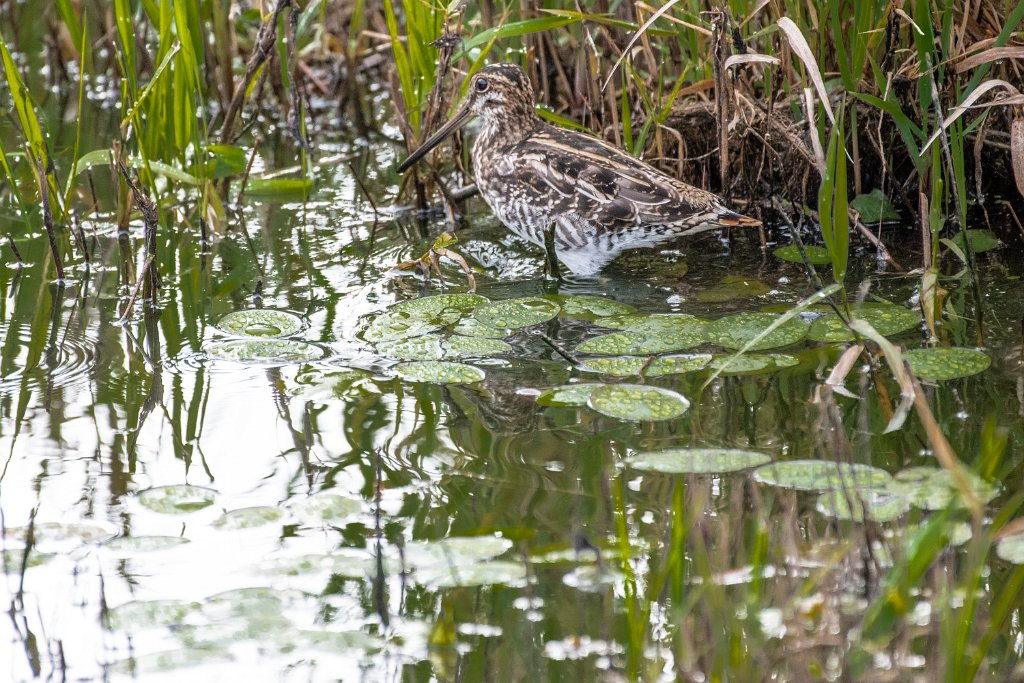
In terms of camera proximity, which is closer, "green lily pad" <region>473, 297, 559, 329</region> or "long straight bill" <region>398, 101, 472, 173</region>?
"green lily pad" <region>473, 297, 559, 329</region>

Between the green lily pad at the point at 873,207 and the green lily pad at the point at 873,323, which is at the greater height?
the green lily pad at the point at 873,207

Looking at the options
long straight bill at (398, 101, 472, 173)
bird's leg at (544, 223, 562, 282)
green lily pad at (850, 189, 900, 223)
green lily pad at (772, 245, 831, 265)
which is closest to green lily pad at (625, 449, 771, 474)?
bird's leg at (544, 223, 562, 282)

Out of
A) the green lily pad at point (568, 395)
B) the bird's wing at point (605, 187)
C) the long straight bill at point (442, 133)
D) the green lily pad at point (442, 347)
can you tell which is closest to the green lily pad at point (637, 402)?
the green lily pad at point (568, 395)

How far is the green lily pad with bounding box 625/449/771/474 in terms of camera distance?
3059mm

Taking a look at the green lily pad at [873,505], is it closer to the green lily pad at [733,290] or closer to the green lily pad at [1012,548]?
the green lily pad at [1012,548]

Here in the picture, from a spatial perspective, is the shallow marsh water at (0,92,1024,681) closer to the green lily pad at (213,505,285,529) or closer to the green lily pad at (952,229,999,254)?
the green lily pad at (213,505,285,529)

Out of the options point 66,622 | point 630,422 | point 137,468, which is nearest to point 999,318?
point 630,422

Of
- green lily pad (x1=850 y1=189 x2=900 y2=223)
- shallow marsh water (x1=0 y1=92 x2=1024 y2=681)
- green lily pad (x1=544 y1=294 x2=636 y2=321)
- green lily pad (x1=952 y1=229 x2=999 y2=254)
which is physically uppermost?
green lily pad (x1=850 y1=189 x2=900 y2=223)

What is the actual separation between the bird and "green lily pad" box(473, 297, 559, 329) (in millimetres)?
408

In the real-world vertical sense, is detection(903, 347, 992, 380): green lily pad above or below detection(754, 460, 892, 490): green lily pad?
above

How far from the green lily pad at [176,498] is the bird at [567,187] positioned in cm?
199

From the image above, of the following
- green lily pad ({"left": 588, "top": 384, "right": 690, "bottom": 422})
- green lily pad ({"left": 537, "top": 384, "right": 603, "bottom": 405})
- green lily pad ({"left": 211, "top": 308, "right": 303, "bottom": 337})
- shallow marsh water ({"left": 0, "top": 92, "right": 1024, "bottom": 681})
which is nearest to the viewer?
shallow marsh water ({"left": 0, "top": 92, "right": 1024, "bottom": 681})

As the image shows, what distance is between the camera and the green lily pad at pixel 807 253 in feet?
15.4

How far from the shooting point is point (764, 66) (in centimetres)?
496
